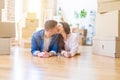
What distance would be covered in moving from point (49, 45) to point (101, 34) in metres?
0.73

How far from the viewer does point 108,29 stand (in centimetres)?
311

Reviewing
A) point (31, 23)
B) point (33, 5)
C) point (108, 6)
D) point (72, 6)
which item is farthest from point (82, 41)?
point (108, 6)

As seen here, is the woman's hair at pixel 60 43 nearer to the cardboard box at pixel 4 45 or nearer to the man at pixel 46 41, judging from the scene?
the man at pixel 46 41

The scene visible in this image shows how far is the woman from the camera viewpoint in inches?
118

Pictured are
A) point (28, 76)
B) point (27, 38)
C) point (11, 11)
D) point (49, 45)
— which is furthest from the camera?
point (11, 11)

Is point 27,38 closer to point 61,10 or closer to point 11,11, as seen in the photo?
point 11,11

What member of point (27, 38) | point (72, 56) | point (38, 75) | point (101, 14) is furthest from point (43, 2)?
point (38, 75)

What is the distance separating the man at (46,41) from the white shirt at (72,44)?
17 centimetres

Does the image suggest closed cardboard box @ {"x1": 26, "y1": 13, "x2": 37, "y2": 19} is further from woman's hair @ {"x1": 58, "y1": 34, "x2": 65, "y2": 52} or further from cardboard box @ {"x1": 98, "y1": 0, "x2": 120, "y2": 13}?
woman's hair @ {"x1": 58, "y1": 34, "x2": 65, "y2": 52}

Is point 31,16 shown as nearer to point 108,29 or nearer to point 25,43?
point 25,43

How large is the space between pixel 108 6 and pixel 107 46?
1.74 feet

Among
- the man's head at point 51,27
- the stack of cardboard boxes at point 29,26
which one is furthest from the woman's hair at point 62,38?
the stack of cardboard boxes at point 29,26

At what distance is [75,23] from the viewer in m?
6.62

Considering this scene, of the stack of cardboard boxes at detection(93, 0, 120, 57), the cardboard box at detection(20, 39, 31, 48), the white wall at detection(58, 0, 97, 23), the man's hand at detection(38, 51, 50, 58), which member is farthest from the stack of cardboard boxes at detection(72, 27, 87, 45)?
the man's hand at detection(38, 51, 50, 58)
